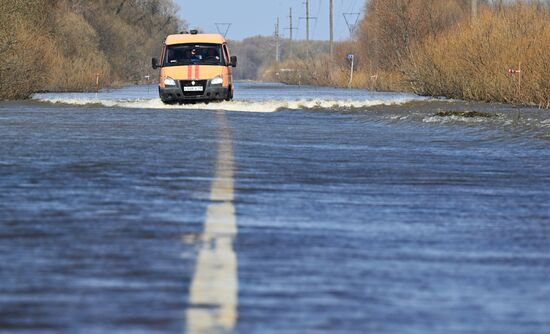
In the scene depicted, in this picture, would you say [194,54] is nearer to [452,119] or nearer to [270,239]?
[452,119]

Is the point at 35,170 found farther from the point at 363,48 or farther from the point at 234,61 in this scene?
the point at 363,48

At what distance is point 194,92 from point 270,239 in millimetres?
34616

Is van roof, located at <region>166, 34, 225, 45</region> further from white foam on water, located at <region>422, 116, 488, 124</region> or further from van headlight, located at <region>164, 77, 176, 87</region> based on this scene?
white foam on water, located at <region>422, 116, 488, 124</region>

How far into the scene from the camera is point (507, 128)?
2917 cm

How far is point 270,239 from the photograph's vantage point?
9414mm

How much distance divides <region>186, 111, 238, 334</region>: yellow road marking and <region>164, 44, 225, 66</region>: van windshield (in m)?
31.7

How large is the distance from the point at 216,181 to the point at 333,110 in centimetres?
2990

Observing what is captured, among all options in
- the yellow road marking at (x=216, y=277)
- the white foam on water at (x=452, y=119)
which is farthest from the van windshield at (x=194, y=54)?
the yellow road marking at (x=216, y=277)

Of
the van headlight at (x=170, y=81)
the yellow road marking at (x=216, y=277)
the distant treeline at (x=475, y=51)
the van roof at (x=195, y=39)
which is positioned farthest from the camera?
the distant treeline at (x=475, y=51)

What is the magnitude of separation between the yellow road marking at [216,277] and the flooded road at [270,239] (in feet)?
0.05

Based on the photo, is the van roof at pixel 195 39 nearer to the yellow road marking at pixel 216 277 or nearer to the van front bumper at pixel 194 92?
the van front bumper at pixel 194 92

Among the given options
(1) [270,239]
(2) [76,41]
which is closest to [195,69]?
(1) [270,239]

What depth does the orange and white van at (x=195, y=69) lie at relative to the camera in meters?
43.8

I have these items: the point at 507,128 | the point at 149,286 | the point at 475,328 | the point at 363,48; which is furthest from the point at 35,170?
the point at 363,48
